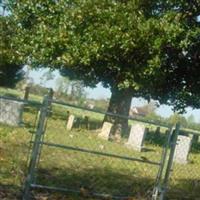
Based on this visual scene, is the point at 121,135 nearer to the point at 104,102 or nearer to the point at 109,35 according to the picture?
the point at 109,35

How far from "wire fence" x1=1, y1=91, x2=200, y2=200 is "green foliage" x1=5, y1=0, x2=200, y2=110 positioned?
13.6ft

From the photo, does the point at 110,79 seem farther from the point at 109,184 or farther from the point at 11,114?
the point at 109,184

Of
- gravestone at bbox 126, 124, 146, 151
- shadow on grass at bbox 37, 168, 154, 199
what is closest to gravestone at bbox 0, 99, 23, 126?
shadow on grass at bbox 37, 168, 154, 199

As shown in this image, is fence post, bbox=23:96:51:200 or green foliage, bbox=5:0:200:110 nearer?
fence post, bbox=23:96:51:200

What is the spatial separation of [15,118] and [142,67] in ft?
40.3

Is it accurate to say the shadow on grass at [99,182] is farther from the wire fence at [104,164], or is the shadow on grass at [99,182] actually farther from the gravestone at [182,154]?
the gravestone at [182,154]

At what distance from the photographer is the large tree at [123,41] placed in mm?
26688

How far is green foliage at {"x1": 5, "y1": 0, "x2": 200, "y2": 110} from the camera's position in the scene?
26672 millimetres

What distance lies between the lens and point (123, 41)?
86.6ft

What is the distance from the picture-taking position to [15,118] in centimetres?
1669

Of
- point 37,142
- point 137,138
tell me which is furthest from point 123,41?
point 37,142

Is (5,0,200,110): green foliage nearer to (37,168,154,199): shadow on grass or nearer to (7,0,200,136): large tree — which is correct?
(7,0,200,136): large tree

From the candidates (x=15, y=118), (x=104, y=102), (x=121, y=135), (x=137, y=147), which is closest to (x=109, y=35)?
(x=121, y=135)

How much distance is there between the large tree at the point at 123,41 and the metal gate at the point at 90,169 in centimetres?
746
